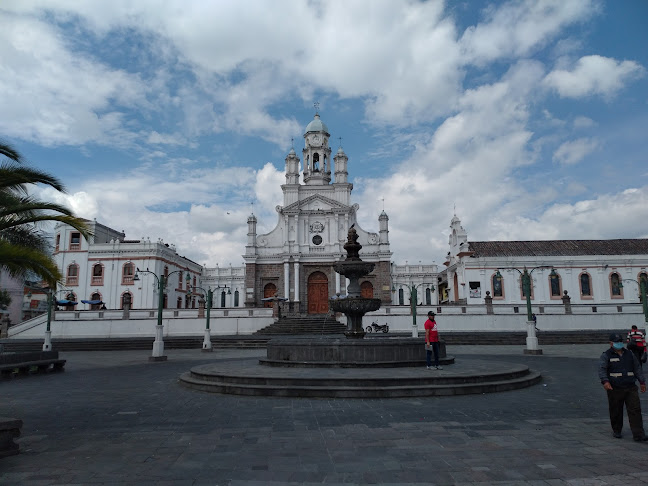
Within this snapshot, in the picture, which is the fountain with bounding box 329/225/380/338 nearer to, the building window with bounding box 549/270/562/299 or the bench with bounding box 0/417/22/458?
the bench with bounding box 0/417/22/458

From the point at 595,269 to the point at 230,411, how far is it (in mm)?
43424

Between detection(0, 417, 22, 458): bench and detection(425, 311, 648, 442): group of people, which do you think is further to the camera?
detection(425, 311, 648, 442): group of people

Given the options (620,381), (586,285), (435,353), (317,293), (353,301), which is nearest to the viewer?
(620,381)

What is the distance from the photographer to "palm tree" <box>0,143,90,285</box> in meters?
8.80

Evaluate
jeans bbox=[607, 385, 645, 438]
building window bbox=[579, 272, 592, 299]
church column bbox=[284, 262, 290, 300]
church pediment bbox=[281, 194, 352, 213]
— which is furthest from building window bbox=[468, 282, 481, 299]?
jeans bbox=[607, 385, 645, 438]

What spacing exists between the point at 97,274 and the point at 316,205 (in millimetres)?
22468

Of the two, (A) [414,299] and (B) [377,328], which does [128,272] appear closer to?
(B) [377,328]

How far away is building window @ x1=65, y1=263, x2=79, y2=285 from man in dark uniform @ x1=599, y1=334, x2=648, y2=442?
1848 inches

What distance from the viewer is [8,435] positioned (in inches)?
230

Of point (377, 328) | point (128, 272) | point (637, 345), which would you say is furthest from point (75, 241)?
point (637, 345)

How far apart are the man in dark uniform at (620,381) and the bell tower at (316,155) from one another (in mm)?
39220

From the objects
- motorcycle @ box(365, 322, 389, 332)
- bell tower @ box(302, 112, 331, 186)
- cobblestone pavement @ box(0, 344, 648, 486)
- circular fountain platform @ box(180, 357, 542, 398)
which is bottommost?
cobblestone pavement @ box(0, 344, 648, 486)

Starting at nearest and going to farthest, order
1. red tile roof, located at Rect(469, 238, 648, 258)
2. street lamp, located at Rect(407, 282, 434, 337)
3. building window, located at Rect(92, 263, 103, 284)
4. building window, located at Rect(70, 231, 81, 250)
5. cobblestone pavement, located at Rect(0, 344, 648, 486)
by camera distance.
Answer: cobblestone pavement, located at Rect(0, 344, 648, 486)
street lamp, located at Rect(407, 282, 434, 337)
red tile roof, located at Rect(469, 238, 648, 258)
building window, located at Rect(92, 263, 103, 284)
building window, located at Rect(70, 231, 81, 250)

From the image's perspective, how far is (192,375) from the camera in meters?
12.2
